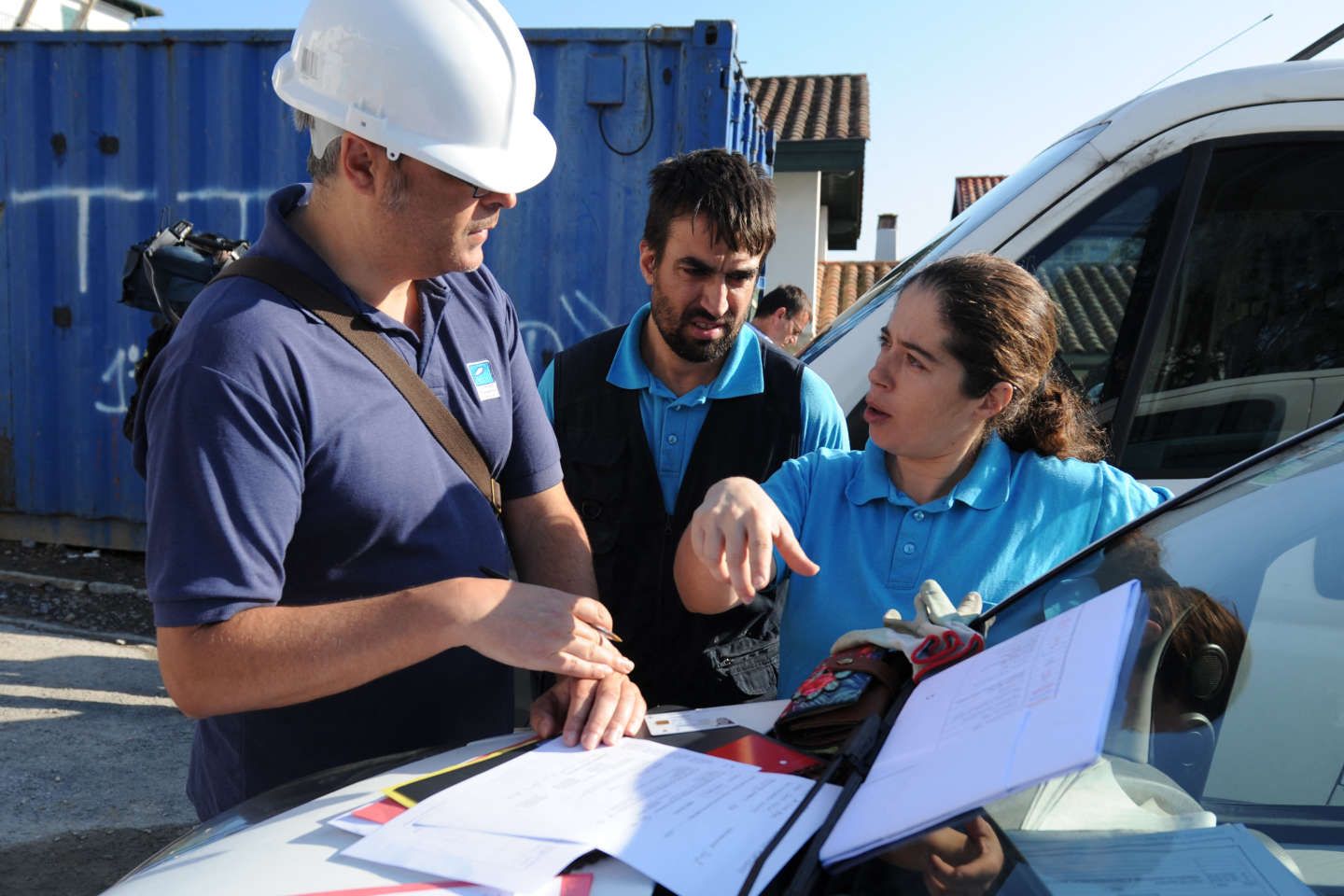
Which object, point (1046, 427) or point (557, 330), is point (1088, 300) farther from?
point (557, 330)

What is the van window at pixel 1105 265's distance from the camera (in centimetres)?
285

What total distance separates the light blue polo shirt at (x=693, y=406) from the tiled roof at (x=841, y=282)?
17.5m

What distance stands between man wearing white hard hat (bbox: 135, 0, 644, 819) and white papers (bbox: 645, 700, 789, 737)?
5 centimetres

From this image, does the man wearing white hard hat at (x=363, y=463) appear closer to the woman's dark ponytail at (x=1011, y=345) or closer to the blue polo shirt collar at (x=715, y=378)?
the blue polo shirt collar at (x=715, y=378)

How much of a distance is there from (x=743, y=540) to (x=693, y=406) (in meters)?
1.02

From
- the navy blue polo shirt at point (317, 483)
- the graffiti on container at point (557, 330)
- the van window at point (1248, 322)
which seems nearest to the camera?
the navy blue polo shirt at point (317, 483)

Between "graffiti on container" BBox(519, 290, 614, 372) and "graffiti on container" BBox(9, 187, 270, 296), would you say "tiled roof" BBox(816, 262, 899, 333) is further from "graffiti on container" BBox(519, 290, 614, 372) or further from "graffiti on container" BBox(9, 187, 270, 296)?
"graffiti on container" BBox(9, 187, 270, 296)

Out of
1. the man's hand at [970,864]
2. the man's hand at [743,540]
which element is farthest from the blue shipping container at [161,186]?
the man's hand at [970,864]

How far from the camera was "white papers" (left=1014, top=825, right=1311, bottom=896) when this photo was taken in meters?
0.99

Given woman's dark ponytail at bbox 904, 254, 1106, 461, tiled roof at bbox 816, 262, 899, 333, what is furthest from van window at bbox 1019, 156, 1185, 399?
tiled roof at bbox 816, 262, 899, 333

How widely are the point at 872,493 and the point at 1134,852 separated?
3.76 ft

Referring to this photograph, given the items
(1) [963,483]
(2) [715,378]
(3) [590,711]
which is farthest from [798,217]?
(3) [590,711]

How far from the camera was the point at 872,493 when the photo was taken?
84.7 inches

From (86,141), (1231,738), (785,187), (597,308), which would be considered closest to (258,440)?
(1231,738)
